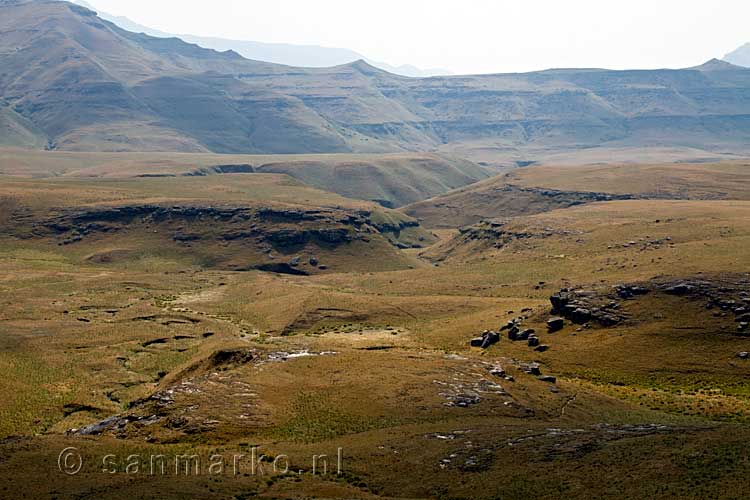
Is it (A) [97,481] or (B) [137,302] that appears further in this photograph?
(B) [137,302]

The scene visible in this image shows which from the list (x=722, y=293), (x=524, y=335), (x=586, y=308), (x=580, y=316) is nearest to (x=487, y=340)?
(x=524, y=335)

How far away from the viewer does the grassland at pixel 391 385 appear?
53.9 metres

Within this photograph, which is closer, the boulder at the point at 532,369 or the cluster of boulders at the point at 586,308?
the boulder at the point at 532,369

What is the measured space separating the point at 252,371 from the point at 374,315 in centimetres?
5393

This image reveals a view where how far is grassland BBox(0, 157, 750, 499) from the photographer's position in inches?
2121

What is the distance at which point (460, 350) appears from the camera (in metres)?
105

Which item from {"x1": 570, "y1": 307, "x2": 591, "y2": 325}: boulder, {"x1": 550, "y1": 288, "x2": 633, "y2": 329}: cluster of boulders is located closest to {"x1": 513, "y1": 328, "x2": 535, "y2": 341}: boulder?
{"x1": 550, "y1": 288, "x2": 633, "y2": 329}: cluster of boulders

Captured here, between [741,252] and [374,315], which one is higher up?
[741,252]

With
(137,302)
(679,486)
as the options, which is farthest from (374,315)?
(679,486)

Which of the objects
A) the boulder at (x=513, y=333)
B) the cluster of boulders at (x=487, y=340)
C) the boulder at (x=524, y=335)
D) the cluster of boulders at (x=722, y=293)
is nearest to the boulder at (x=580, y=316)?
the boulder at (x=524, y=335)

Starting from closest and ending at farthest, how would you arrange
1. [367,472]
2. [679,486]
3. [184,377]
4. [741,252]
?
[679,486]
[367,472]
[184,377]
[741,252]

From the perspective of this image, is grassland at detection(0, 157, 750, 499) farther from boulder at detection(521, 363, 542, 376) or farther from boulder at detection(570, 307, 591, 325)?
boulder at detection(570, 307, 591, 325)

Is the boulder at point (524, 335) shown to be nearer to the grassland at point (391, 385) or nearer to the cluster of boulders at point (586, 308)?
the grassland at point (391, 385)

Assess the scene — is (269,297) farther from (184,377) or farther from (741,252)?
(741,252)
